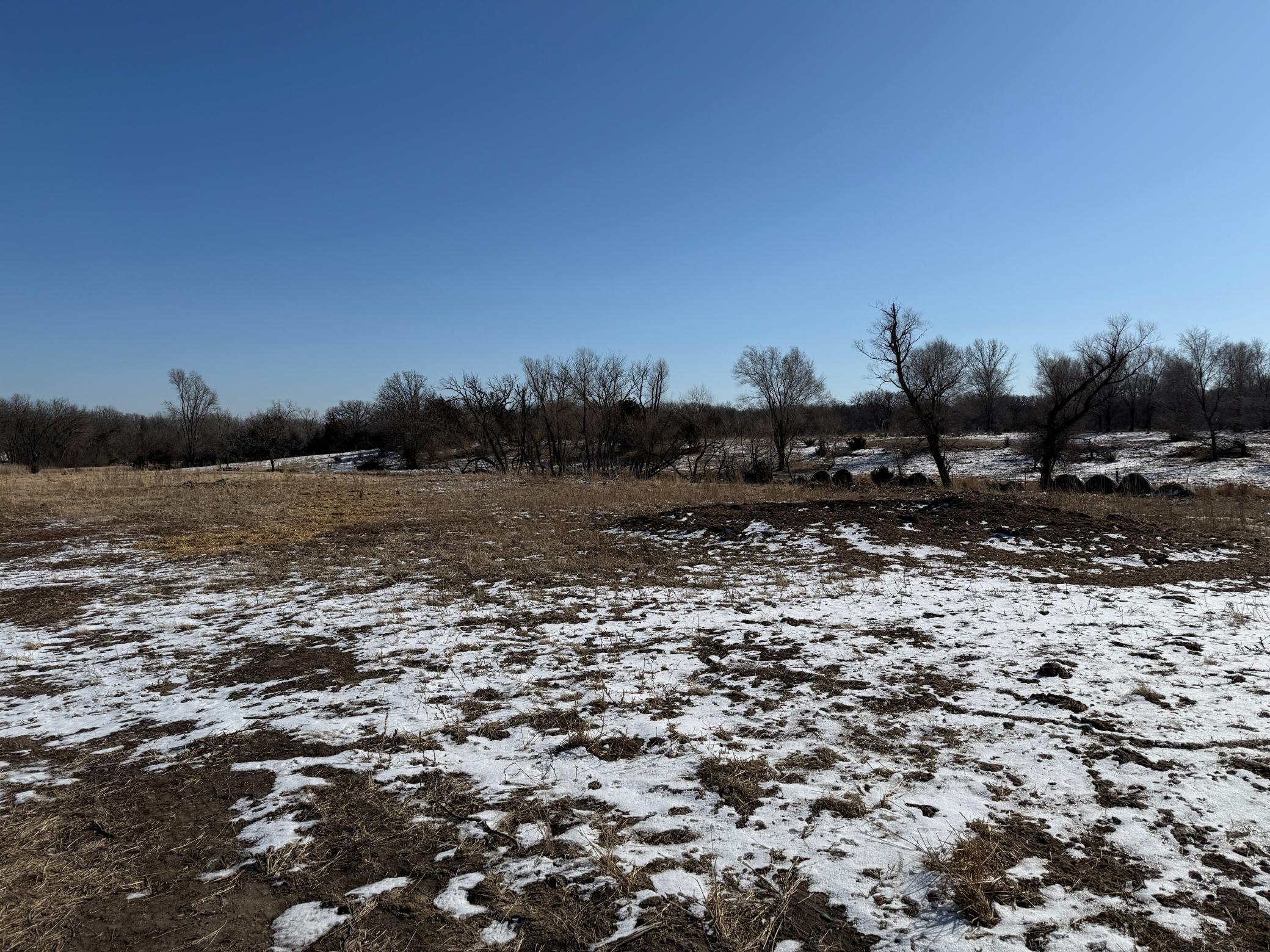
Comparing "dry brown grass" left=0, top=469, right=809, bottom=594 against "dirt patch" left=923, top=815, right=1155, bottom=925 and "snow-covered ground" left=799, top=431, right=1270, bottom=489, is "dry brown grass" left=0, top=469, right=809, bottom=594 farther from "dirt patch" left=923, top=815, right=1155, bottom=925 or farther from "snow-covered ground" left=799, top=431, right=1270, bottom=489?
"snow-covered ground" left=799, top=431, right=1270, bottom=489

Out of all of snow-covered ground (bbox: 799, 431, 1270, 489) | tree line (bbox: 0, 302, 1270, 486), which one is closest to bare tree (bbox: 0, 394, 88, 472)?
tree line (bbox: 0, 302, 1270, 486)

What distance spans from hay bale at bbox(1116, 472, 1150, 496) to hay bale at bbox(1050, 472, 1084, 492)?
1005 millimetres

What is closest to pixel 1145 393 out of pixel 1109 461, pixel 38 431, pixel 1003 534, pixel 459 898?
pixel 1109 461

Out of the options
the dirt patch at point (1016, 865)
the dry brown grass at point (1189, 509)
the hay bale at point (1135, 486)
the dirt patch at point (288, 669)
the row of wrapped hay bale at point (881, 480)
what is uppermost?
the row of wrapped hay bale at point (881, 480)

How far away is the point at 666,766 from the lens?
149 inches

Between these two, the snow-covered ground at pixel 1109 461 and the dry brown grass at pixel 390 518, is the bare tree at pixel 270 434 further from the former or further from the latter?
the snow-covered ground at pixel 1109 461

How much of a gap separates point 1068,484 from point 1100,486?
2.69 feet

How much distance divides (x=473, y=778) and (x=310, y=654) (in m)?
3.22

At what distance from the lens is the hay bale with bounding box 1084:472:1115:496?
19016 millimetres

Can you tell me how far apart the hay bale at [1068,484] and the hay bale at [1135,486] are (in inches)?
39.6

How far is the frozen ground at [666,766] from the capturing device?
2551mm

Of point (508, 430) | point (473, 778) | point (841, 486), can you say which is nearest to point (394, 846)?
point (473, 778)

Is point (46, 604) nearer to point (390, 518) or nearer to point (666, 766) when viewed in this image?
point (390, 518)

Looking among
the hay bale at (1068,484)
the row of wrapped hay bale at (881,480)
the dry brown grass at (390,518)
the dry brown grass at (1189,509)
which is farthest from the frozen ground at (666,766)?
the row of wrapped hay bale at (881,480)
